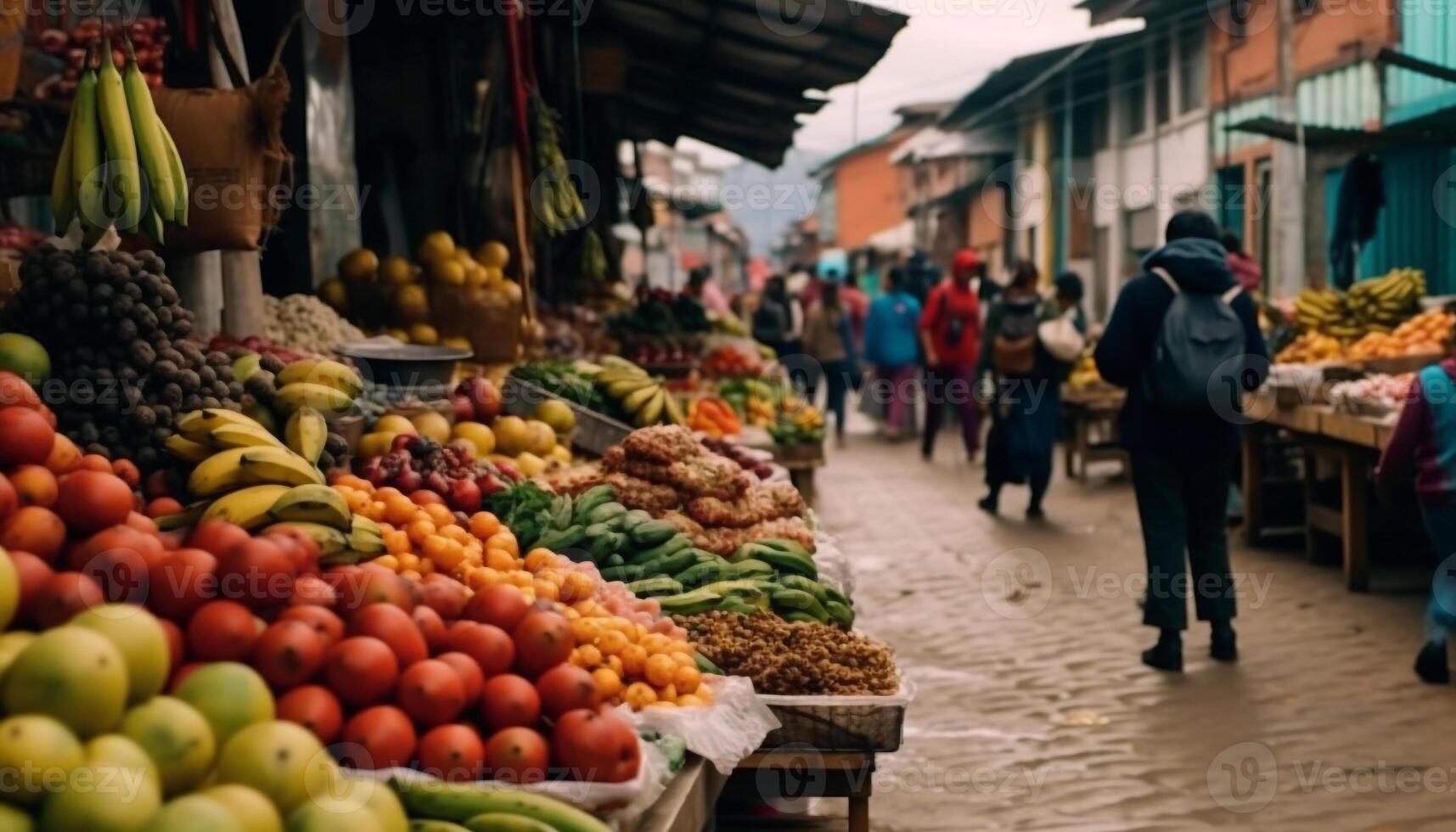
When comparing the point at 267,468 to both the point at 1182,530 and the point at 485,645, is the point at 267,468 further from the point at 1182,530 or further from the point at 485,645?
the point at 1182,530

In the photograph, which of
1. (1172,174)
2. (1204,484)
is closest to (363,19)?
(1204,484)

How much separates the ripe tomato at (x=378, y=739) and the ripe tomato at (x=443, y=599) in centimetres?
53

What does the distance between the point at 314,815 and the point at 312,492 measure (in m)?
1.57

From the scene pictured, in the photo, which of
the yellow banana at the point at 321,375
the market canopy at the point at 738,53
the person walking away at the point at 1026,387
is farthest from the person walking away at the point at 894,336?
the yellow banana at the point at 321,375

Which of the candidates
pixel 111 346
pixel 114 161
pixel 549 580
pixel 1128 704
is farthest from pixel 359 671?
pixel 1128 704

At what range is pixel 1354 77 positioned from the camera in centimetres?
1641

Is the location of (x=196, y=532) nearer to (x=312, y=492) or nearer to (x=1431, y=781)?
(x=312, y=492)

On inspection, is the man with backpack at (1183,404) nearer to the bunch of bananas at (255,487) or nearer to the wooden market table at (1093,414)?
the bunch of bananas at (255,487)

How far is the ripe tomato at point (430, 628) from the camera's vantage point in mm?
3408

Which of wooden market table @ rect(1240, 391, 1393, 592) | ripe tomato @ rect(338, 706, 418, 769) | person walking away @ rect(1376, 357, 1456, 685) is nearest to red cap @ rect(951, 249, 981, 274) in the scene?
wooden market table @ rect(1240, 391, 1393, 592)

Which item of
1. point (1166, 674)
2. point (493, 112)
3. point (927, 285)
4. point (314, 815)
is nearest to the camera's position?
point (314, 815)

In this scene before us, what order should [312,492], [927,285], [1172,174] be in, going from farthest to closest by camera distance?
[1172,174]
[927,285]
[312,492]

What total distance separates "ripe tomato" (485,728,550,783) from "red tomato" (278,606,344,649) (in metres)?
0.38

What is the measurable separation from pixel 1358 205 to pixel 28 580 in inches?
512
